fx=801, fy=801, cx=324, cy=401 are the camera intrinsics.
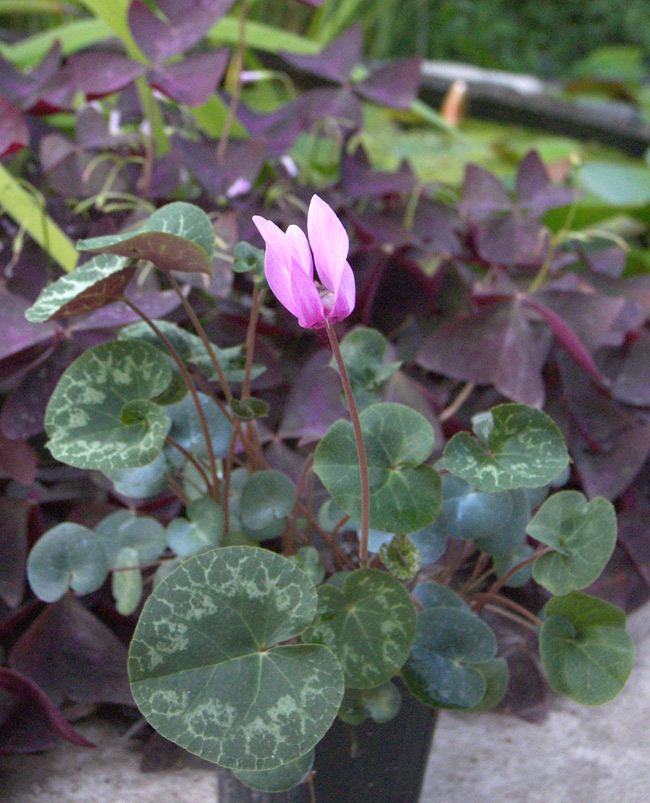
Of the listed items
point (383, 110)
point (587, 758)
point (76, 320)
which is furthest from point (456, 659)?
point (383, 110)

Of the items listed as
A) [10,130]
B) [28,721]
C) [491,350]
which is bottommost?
[28,721]

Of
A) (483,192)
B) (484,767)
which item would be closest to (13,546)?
(484,767)

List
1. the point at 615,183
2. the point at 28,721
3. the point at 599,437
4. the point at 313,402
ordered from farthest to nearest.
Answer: the point at 615,183
the point at 599,437
the point at 313,402
the point at 28,721

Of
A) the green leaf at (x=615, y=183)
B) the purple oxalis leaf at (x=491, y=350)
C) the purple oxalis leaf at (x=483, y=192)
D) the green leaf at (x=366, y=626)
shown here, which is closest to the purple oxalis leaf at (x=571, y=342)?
the purple oxalis leaf at (x=491, y=350)

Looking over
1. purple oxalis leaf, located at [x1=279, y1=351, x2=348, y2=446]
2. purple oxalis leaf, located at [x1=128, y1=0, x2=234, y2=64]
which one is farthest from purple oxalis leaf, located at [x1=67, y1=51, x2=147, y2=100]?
purple oxalis leaf, located at [x1=279, y1=351, x2=348, y2=446]

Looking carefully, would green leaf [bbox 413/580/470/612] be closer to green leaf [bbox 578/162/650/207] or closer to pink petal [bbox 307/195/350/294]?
pink petal [bbox 307/195/350/294]

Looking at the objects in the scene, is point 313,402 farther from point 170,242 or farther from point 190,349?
point 170,242
